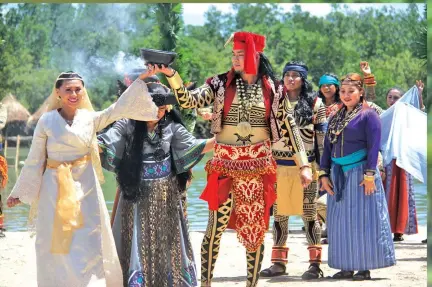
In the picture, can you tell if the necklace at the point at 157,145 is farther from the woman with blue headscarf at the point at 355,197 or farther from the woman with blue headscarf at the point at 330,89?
the woman with blue headscarf at the point at 330,89

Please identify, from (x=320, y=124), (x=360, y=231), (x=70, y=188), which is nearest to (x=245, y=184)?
(x=70, y=188)

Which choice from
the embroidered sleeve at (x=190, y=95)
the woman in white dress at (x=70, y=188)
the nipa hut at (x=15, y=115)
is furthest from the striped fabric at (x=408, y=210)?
the nipa hut at (x=15, y=115)

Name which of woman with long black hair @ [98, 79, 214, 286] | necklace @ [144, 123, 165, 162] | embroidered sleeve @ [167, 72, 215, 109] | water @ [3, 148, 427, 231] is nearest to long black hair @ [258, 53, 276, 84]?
embroidered sleeve @ [167, 72, 215, 109]

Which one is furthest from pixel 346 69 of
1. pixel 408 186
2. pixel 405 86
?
pixel 408 186

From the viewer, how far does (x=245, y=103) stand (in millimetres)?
6910

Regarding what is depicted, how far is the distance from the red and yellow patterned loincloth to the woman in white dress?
24.9 inches

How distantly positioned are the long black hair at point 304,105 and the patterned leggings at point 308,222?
1.94 feet

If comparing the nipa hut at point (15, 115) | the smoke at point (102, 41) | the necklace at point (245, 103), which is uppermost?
the smoke at point (102, 41)

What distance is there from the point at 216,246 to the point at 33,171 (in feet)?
4.64

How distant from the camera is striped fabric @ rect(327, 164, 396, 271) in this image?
319 inches

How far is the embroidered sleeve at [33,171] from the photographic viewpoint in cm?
661

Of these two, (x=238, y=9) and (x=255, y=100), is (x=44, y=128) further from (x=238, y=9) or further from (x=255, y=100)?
→ (x=238, y=9)

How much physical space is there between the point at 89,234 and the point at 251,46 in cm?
175

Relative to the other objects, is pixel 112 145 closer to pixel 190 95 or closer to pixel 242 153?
pixel 190 95
